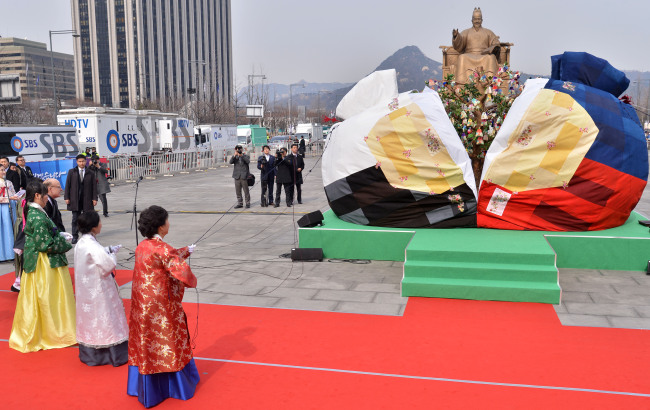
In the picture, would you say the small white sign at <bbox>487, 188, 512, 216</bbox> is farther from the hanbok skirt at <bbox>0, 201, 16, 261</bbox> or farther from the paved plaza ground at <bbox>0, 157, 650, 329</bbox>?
the hanbok skirt at <bbox>0, 201, 16, 261</bbox>

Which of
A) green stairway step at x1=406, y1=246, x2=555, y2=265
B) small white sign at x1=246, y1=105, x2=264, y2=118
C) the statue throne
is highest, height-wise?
small white sign at x1=246, y1=105, x2=264, y2=118

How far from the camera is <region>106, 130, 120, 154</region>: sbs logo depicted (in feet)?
87.4

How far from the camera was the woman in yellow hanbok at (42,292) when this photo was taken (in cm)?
562

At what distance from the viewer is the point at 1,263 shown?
9656 mm

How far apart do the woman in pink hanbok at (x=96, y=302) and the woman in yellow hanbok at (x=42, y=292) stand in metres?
0.61

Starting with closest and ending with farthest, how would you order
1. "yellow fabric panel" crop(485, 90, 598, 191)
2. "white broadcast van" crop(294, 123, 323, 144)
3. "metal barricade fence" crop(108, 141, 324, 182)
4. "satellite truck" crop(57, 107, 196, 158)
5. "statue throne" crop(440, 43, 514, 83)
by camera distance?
"yellow fabric panel" crop(485, 90, 598, 191) < "statue throne" crop(440, 43, 514, 83) < "metal barricade fence" crop(108, 141, 324, 182) < "satellite truck" crop(57, 107, 196, 158) < "white broadcast van" crop(294, 123, 323, 144)

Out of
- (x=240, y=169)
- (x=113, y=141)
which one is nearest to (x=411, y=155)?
(x=240, y=169)

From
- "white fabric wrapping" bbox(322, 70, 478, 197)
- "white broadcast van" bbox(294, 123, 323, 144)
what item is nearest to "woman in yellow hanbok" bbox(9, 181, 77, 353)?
"white fabric wrapping" bbox(322, 70, 478, 197)

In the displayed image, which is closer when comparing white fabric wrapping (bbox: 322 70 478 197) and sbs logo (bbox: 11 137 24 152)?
white fabric wrapping (bbox: 322 70 478 197)

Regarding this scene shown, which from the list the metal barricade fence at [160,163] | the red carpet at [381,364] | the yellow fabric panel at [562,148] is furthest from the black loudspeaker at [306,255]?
the metal barricade fence at [160,163]

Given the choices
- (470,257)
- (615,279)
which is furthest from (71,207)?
(615,279)

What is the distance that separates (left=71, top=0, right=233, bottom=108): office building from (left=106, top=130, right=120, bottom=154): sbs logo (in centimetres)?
7986

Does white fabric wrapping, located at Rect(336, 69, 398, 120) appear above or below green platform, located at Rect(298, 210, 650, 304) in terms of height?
above

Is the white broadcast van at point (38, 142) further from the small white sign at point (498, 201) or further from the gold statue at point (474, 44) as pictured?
the small white sign at point (498, 201)
